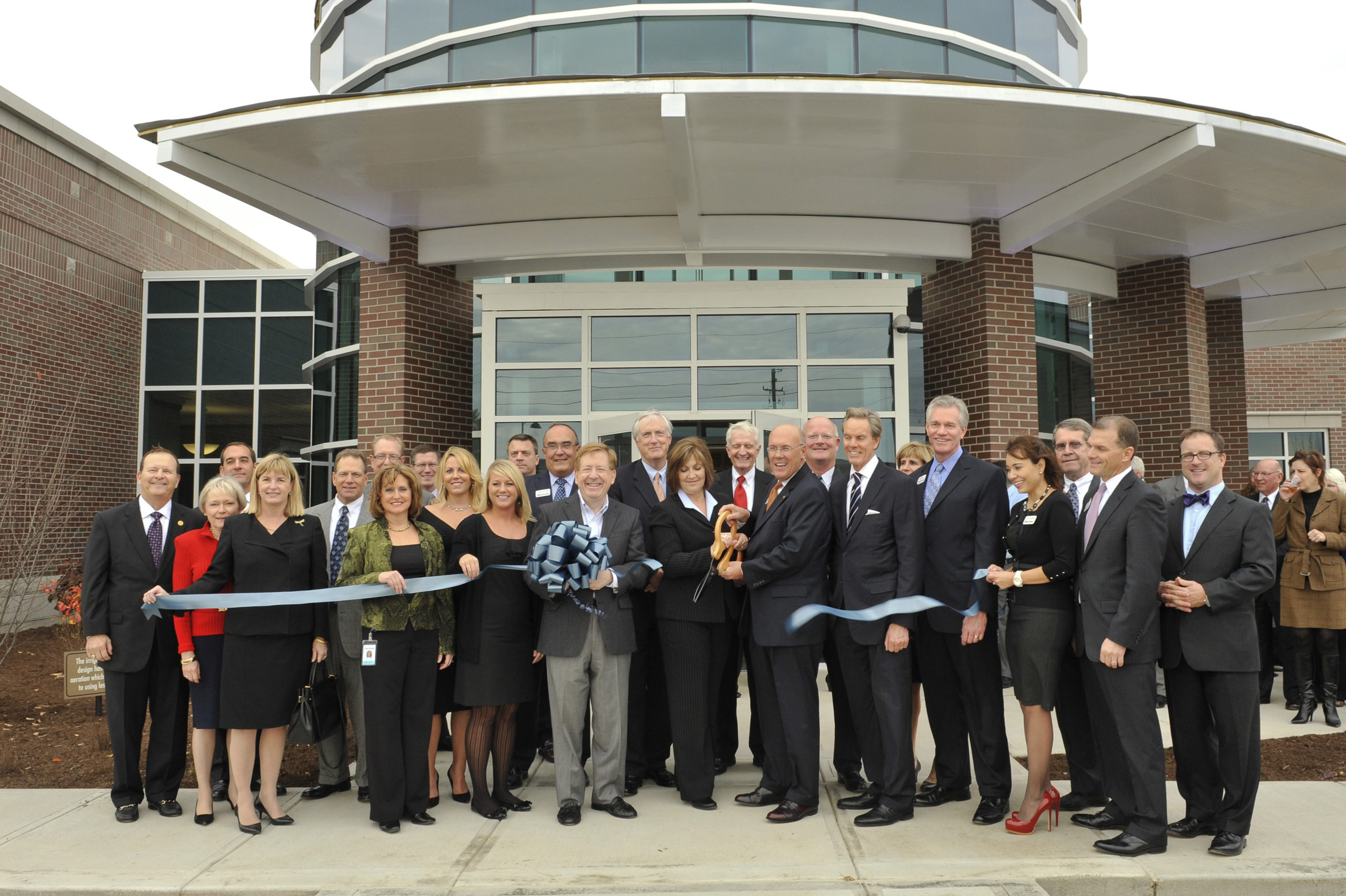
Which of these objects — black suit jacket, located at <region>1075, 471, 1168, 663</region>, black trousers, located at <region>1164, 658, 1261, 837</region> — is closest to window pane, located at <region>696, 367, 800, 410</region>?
black suit jacket, located at <region>1075, 471, 1168, 663</region>

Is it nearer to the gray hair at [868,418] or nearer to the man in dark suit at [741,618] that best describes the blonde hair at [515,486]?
the man in dark suit at [741,618]

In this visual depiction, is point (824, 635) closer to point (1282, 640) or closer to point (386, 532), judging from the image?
point (386, 532)

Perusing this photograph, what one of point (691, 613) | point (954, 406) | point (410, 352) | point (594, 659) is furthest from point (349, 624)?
point (410, 352)

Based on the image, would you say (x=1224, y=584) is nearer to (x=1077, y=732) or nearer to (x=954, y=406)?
(x=1077, y=732)

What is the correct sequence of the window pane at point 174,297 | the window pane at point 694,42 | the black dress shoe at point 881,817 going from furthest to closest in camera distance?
the window pane at point 174,297 < the window pane at point 694,42 < the black dress shoe at point 881,817

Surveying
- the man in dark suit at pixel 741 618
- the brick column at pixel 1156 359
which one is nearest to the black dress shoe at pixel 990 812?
the man in dark suit at pixel 741 618

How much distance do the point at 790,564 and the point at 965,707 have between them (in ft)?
4.08

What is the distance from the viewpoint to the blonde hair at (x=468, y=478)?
17.6ft

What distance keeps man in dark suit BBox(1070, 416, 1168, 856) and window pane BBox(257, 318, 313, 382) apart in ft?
56.7

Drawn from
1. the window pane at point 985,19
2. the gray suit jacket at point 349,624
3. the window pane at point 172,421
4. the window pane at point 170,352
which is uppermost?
the window pane at point 985,19

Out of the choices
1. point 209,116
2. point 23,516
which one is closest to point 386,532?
point 209,116

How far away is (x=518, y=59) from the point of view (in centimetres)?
1062

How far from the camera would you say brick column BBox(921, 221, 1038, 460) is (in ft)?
31.6

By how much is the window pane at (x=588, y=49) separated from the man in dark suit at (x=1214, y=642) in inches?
300
